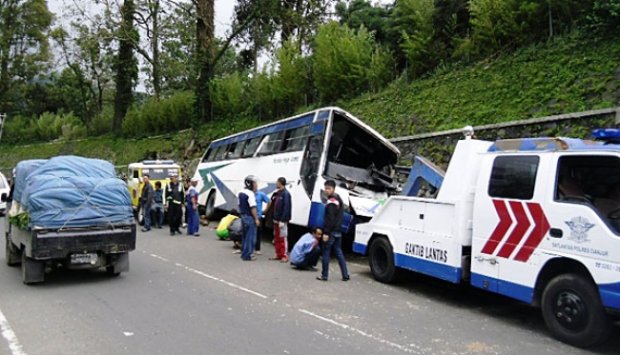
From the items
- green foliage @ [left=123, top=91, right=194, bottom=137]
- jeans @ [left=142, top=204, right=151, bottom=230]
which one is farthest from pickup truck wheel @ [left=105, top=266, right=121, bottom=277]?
green foliage @ [left=123, top=91, right=194, bottom=137]

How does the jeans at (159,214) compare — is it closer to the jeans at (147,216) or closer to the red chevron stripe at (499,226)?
the jeans at (147,216)

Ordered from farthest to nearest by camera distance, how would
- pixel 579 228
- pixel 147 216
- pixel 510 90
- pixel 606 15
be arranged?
pixel 147 216 < pixel 510 90 < pixel 606 15 < pixel 579 228

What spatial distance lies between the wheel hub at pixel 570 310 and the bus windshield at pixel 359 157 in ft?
20.6

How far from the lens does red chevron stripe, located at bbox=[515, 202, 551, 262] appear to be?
6133mm

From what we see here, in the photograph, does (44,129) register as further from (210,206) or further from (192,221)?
(192,221)

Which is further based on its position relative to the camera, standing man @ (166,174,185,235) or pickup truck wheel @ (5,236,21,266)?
standing man @ (166,174,185,235)

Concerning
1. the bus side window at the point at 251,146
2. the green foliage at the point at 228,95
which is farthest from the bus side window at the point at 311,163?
the green foliage at the point at 228,95

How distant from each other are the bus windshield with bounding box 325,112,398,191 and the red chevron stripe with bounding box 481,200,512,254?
5.31m

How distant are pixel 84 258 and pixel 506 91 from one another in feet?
36.6

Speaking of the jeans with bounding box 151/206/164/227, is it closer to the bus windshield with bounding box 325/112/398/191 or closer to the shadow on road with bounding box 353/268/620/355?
the bus windshield with bounding box 325/112/398/191

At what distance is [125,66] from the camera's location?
3862cm

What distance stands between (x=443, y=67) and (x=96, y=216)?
1283 cm

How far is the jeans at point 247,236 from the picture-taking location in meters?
11.1

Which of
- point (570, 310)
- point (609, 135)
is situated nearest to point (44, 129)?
point (609, 135)
